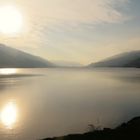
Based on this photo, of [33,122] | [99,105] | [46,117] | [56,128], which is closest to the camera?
[56,128]

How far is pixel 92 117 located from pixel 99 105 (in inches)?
407

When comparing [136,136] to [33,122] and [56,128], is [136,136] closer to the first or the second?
[56,128]

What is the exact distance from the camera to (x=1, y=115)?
43250 millimetres

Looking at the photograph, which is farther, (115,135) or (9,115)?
(9,115)

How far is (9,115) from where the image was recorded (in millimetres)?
43469

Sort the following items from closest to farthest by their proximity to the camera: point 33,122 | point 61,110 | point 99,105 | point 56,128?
point 56,128 → point 33,122 → point 61,110 → point 99,105

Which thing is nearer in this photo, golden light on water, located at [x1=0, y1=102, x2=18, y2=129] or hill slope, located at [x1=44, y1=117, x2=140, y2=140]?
hill slope, located at [x1=44, y1=117, x2=140, y2=140]

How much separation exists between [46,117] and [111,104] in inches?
594

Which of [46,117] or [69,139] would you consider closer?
[69,139]

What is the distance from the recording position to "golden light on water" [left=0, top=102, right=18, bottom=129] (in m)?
37.6

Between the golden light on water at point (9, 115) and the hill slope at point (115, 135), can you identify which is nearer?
the hill slope at point (115, 135)

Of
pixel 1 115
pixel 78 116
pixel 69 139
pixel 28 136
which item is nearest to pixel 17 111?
pixel 1 115

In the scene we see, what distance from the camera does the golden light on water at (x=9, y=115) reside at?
37638mm

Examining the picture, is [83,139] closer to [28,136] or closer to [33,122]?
[28,136]
